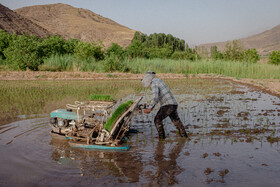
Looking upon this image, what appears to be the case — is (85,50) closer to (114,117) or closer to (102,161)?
(114,117)

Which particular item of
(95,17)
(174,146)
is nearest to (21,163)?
(174,146)

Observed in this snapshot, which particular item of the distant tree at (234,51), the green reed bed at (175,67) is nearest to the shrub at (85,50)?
the green reed bed at (175,67)

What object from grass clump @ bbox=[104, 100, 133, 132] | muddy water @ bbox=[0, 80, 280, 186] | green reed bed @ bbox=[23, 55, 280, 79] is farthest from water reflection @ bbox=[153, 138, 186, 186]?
green reed bed @ bbox=[23, 55, 280, 79]

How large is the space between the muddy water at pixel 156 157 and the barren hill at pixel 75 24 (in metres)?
73.8

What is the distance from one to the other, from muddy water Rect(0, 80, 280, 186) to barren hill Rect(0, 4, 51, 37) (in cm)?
6803

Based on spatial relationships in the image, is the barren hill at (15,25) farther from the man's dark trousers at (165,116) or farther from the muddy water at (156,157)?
the man's dark trousers at (165,116)

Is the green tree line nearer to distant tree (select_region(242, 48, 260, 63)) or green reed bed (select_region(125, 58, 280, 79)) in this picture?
distant tree (select_region(242, 48, 260, 63))

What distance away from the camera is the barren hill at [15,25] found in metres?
68.2

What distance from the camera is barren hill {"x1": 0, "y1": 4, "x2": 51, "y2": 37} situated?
6822 cm

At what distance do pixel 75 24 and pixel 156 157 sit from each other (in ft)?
347

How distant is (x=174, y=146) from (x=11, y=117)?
5540 mm

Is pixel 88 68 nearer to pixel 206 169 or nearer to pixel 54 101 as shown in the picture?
pixel 54 101

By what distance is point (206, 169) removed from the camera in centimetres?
469

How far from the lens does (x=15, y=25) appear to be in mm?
72000
